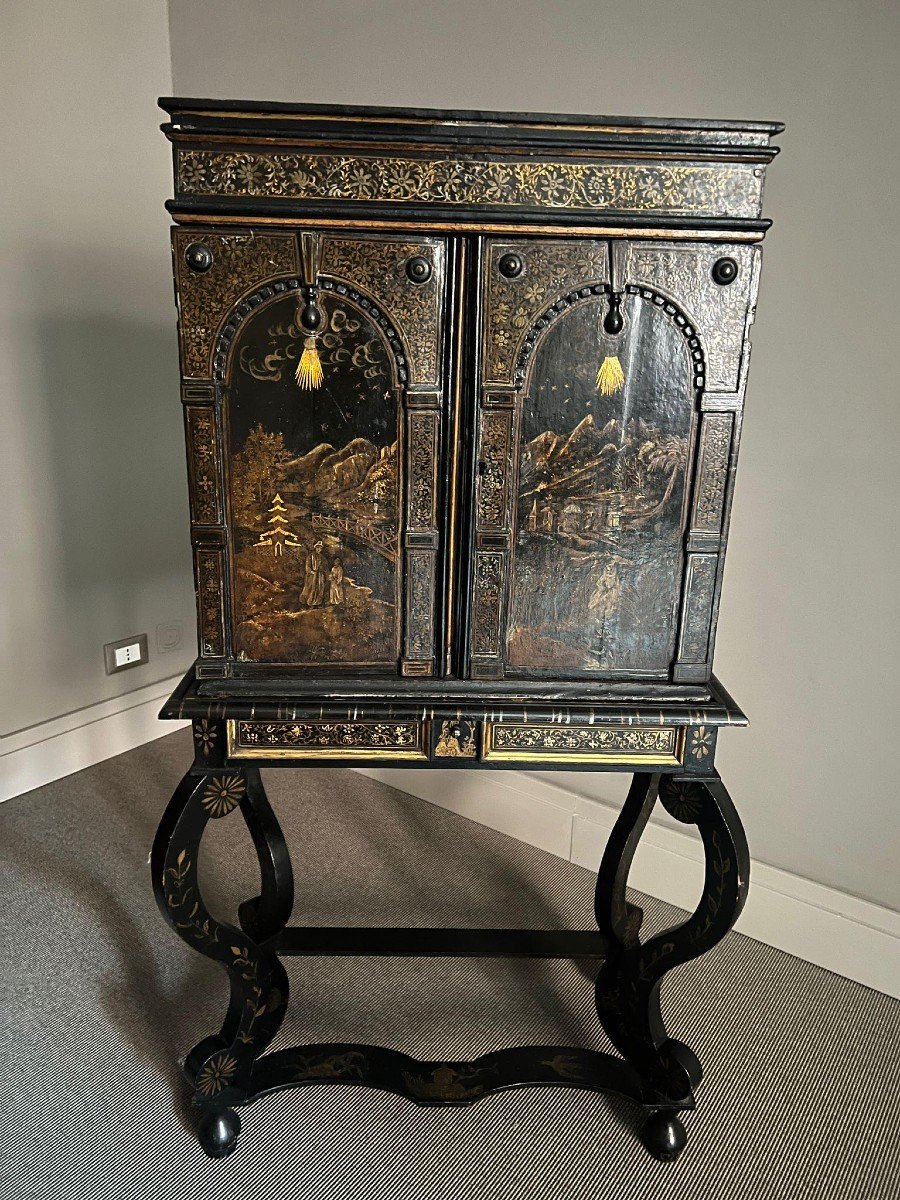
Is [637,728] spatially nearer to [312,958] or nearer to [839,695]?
[839,695]

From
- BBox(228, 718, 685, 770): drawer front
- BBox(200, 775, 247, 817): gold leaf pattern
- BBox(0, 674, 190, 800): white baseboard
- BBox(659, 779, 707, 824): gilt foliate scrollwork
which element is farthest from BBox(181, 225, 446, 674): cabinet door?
BBox(0, 674, 190, 800): white baseboard

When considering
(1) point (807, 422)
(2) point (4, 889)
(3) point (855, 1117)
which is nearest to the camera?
(3) point (855, 1117)

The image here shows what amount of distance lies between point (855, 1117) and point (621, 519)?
1226 millimetres

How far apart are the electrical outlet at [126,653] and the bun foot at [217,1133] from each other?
1615 mm

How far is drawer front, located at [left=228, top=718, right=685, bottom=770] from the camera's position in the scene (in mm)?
1334

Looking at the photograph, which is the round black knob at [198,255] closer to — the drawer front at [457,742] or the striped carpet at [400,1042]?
the drawer front at [457,742]

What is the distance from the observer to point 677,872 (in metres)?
→ 2.14

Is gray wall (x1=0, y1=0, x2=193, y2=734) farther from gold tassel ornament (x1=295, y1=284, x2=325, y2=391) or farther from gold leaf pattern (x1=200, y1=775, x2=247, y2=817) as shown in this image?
gold tassel ornament (x1=295, y1=284, x2=325, y2=391)

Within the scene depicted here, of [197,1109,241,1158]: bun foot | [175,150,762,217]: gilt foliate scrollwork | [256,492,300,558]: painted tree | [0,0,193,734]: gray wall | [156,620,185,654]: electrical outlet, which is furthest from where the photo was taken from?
[156,620,185,654]: electrical outlet

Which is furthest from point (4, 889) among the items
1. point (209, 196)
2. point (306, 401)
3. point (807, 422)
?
point (807, 422)

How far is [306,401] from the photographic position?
121 cm

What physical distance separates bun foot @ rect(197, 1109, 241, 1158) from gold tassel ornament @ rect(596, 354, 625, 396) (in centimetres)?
139

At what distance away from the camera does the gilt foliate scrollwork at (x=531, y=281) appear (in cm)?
116

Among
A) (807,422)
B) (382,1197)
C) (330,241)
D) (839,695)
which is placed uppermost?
(330,241)
